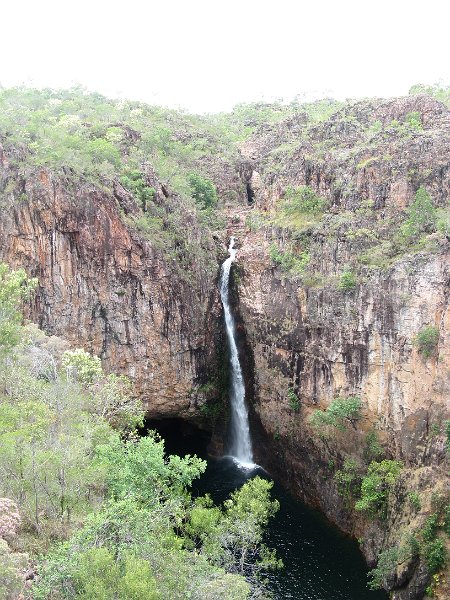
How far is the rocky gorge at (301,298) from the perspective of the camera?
1989 centimetres

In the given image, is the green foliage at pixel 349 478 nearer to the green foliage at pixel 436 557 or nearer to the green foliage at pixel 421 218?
the green foliage at pixel 436 557

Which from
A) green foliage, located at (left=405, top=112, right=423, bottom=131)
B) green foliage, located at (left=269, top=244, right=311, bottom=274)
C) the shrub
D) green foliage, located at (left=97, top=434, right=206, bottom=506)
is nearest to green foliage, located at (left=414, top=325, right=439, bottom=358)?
green foliage, located at (left=269, top=244, right=311, bottom=274)

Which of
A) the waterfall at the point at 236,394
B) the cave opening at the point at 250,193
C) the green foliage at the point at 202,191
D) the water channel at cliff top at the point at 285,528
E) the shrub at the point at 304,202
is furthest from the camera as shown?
the cave opening at the point at 250,193

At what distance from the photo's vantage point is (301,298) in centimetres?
2394

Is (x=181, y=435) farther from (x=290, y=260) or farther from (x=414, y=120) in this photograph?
(x=414, y=120)

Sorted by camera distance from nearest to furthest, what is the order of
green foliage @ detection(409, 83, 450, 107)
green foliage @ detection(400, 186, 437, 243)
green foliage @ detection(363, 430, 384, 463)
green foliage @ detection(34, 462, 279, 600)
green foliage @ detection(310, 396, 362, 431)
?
1. green foliage @ detection(34, 462, 279, 600)
2. green foliage @ detection(363, 430, 384, 463)
3. green foliage @ detection(310, 396, 362, 431)
4. green foliage @ detection(400, 186, 437, 243)
5. green foliage @ detection(409, 83, 450, 107)

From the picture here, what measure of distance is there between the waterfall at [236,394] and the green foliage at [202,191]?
490cm

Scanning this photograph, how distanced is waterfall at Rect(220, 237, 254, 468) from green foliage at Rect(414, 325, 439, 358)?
1031 centimetres

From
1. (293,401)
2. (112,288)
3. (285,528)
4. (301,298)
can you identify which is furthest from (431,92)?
(285,528)

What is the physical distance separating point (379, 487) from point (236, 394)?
960 cm

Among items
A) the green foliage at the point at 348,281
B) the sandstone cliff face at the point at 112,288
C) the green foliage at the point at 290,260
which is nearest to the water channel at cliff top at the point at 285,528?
the sandstone cliff face at the point at 112,288

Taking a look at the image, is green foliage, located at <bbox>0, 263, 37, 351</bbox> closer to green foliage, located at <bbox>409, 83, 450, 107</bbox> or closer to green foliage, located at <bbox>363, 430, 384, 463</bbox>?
green foliage, located at <bbox>363, 430, 384, 463</bbox>

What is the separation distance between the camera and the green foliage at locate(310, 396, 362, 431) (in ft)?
69.2

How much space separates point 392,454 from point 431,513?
315 centimetres
